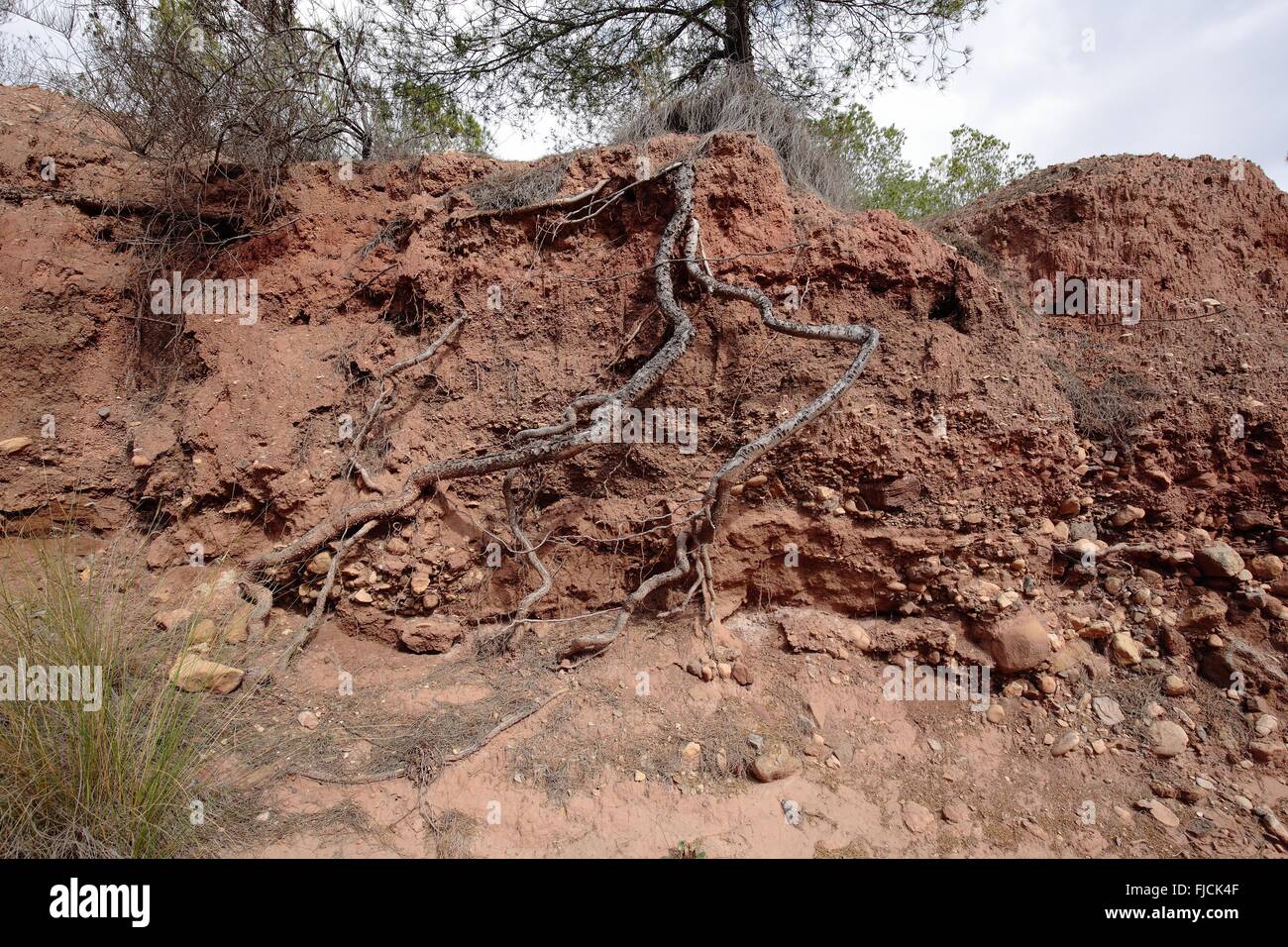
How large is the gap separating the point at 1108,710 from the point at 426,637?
3.95m

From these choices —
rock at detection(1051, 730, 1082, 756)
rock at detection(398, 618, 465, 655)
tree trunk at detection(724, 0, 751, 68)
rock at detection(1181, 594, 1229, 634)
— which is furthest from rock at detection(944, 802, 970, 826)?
tree trunk at detection(724, 0, 751, 68)

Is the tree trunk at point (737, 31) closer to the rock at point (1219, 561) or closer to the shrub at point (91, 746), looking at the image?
the rock at point (1219, 561)

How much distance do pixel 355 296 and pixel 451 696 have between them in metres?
3.06

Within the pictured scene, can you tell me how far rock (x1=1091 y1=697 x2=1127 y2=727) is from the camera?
338 centimetres

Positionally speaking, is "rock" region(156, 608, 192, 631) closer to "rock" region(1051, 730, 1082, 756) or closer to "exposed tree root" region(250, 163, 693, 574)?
"exposed tree root" region(250, 163, 693, 574)

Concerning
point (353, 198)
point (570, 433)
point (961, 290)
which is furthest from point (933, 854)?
point (353, 198)

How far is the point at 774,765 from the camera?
302 cm

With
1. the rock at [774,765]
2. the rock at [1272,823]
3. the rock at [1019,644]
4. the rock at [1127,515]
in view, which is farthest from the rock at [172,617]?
the rock at [1127,515]

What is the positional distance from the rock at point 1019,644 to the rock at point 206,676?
4.14 meters

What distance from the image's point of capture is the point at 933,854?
2.79 meters

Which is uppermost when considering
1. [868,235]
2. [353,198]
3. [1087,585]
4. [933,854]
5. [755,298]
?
[353,198]

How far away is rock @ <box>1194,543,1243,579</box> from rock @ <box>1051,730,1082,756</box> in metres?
1.42

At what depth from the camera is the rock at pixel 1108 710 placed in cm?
338

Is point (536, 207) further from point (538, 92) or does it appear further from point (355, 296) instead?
point (538, 92)
